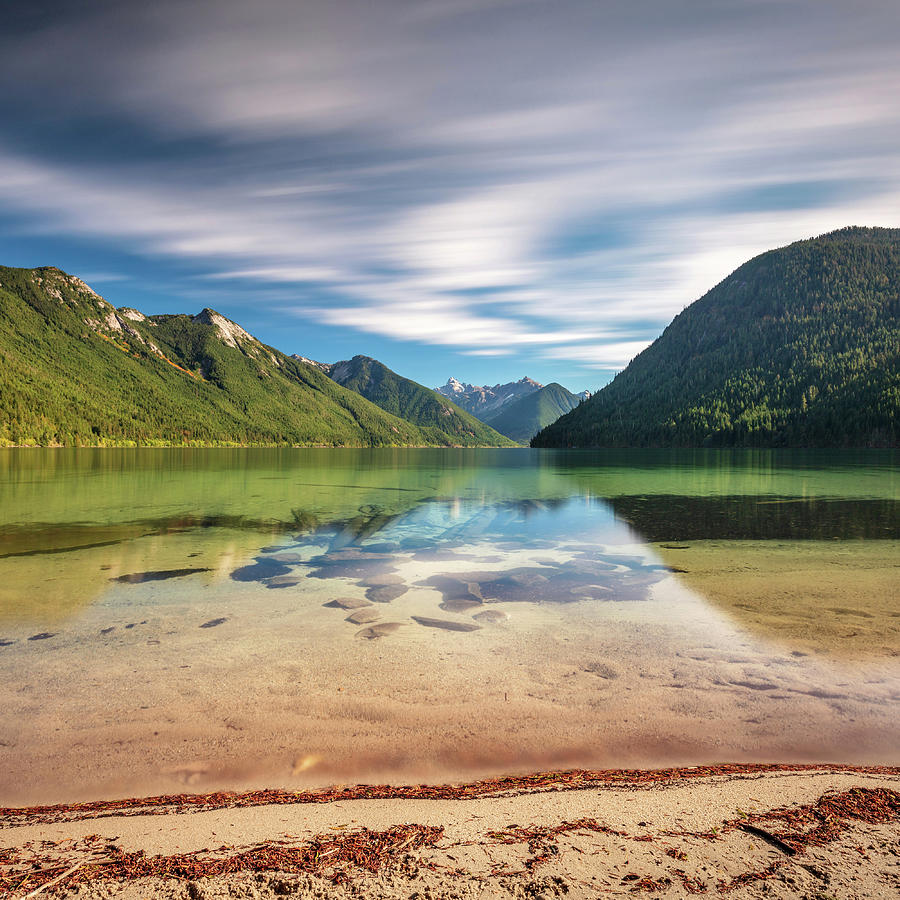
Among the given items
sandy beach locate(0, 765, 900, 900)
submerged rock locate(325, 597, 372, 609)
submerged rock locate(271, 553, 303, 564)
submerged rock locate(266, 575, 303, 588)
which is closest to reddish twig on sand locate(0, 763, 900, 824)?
sandy beach locate(0, 765, 900, 900)

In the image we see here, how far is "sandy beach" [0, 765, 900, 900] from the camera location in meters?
4.19

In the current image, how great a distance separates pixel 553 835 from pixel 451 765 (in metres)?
1.96

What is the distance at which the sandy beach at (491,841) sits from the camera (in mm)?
4191

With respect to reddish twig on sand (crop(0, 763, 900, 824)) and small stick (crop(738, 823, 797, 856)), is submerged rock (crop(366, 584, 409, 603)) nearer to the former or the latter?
reddish twig on sand (crop(0, 763, 900, 824))

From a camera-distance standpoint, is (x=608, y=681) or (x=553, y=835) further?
(x=608, y=681)

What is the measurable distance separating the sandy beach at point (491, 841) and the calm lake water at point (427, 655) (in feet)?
2.36

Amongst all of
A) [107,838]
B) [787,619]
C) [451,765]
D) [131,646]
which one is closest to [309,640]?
[131,646]

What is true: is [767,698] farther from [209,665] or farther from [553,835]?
[209,665]

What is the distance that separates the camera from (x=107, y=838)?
4883 millimetres

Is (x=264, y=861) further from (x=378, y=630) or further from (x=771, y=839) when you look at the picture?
(x=378, y=630)

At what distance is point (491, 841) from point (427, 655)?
223 inches

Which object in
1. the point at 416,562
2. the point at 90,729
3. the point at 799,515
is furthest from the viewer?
the point at 799,515

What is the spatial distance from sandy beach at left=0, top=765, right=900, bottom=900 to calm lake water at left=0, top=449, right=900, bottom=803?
0.72 m

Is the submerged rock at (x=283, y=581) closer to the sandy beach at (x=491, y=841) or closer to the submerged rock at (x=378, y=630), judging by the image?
the submerged rock at (x=378, y=630)
